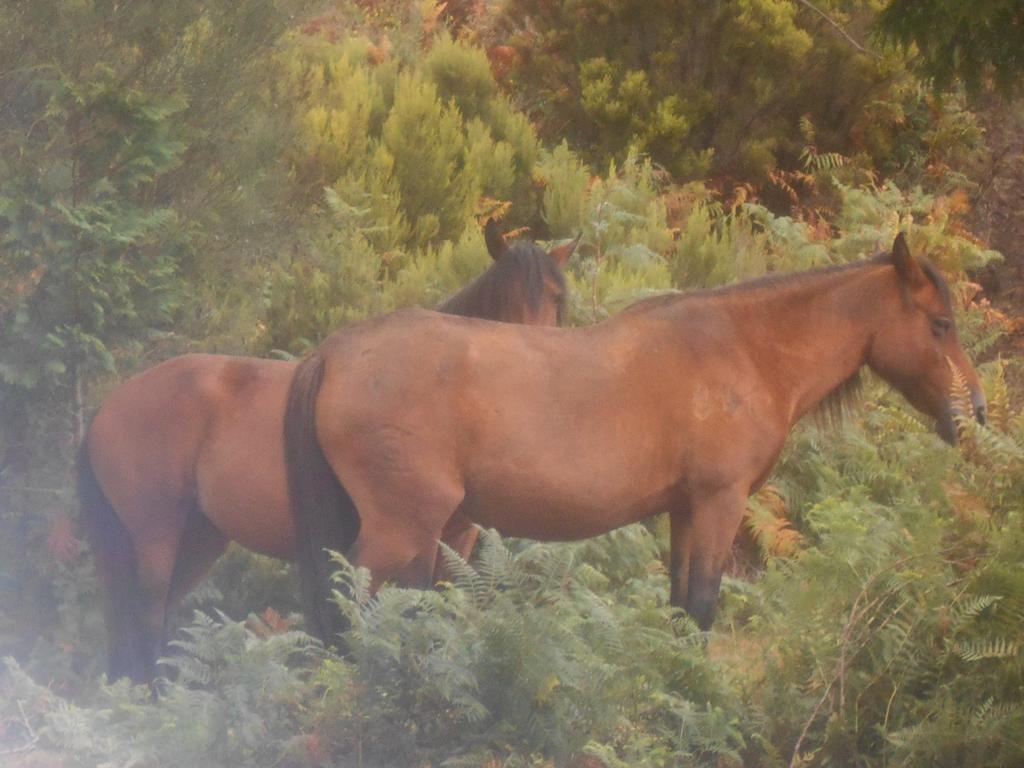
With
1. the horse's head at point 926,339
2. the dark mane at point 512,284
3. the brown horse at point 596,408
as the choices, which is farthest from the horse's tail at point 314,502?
the horse's head at point 926,339

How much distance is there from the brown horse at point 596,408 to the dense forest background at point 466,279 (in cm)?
27

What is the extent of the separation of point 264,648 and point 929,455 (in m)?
2.79

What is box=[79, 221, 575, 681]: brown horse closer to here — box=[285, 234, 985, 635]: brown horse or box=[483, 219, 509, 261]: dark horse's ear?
box=[285, 234, 985, 635]: brown horse

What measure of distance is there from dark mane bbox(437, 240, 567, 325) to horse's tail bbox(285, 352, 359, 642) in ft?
3.28

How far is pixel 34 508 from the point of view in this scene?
6203mm

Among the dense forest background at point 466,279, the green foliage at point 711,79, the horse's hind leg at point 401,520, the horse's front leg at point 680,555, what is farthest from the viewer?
the green foliage at point 711,79

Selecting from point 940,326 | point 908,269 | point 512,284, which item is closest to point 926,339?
point 940,326

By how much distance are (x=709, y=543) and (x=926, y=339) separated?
1099 millimetres

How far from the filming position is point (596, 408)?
15.1ft

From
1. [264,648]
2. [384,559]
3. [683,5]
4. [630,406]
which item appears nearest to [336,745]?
[264,648]

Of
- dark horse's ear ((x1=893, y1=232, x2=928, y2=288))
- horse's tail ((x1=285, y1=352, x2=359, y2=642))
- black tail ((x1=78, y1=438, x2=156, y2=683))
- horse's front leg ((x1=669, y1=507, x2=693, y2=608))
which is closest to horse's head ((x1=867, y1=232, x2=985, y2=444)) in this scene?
dark horse's ear ((x1=893, y1=232, x2=928, y2=288))

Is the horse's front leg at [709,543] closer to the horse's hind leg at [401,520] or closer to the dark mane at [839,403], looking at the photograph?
the dark mane at [839,403]

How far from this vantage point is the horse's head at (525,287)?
17.7 ft

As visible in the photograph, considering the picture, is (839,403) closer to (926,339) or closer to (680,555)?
(926,339)
